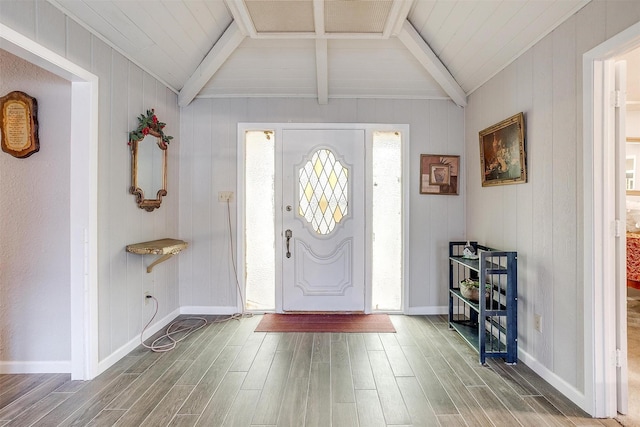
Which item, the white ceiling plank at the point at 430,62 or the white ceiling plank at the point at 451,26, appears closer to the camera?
the white ceiling plank at the point at 451,26

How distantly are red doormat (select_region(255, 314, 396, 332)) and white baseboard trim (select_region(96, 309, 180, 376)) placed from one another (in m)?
0.91

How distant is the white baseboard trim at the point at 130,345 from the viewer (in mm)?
2182

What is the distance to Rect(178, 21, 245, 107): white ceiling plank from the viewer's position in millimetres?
2582

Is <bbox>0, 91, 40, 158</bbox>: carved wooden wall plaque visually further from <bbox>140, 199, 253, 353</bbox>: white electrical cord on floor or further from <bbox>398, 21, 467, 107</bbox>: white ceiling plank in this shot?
<bbox>398, 21, 467, 107</bbox>: white ceiling plank

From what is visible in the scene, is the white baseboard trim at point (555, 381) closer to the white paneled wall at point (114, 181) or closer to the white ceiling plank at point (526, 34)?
the white ceiling plank at point (526, 34)

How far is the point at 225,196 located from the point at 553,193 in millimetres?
2835

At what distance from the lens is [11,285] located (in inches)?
83.0

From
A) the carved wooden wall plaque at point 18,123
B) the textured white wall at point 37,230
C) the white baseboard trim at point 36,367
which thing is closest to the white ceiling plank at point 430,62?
the textured white wall at point 37,230

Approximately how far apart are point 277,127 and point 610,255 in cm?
286

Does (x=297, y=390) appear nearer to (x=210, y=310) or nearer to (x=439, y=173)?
(x=210, y=310)

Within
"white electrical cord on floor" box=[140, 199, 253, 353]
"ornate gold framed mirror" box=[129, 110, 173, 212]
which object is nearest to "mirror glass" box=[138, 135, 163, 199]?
"ornate gold framed mirror" box=[129, 110, 173, 212]

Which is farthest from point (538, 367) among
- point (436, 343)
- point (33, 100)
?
point (33, 100)

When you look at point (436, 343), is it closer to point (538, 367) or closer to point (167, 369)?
point (538, 367)

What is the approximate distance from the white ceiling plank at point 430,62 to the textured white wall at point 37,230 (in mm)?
2592
